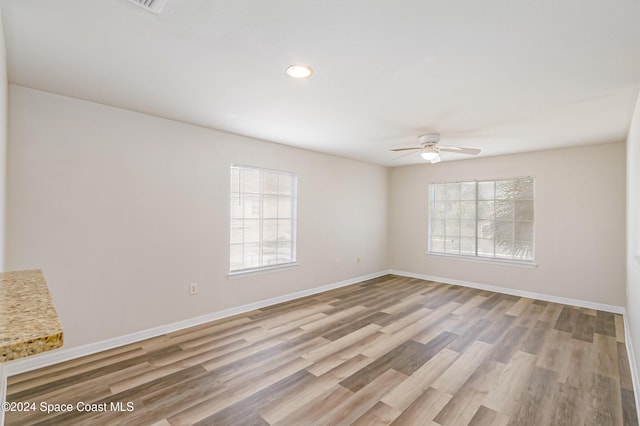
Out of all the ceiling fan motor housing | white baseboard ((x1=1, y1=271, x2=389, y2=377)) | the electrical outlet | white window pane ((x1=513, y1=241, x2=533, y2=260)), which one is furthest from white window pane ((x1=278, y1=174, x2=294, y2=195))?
white window pane ((x1=513, y1=241, x2=533, y2=260))

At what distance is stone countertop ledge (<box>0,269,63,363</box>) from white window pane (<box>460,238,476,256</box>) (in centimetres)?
599

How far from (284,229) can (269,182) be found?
769 mm

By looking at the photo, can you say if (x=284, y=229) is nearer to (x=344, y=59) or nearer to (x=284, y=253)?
(x=284, y=253)

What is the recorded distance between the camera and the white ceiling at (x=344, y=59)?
1.59 meters

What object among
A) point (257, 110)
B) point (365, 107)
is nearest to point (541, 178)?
point (365, 107)

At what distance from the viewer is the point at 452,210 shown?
19.4 feet

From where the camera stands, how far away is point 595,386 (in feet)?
8.01

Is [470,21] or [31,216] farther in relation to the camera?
[31,216]

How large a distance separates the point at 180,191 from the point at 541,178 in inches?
210

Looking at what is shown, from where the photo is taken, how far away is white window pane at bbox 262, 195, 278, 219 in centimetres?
443

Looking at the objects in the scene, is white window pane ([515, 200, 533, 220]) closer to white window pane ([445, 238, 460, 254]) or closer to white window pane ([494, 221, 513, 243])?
white window pane ([494, 221, 513, 243])

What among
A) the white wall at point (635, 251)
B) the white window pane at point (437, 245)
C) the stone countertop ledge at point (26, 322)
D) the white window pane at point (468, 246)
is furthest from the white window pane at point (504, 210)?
the stone countertop ledge at point (26, 322)

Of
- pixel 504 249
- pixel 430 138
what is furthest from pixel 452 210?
pixel 430 138

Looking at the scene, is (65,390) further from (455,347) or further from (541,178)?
(541,178)
